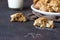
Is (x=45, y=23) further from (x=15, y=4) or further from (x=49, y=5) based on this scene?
(x=15, y=4)

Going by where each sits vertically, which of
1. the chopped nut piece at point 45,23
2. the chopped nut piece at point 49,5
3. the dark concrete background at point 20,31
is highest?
the chopped nut piece at point 49,5

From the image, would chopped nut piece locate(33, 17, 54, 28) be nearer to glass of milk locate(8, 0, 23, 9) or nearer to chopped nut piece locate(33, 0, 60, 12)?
chopped nut piece locate(33, 0, 60, 12)

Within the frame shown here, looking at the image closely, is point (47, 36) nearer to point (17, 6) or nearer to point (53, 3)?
point (53, 3)

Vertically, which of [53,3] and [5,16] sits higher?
[53,3]

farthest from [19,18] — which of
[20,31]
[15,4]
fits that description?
[15,4]

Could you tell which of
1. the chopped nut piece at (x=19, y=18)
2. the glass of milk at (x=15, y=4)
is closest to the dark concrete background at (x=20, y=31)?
the chopped nut piece at (x=19, y=18)

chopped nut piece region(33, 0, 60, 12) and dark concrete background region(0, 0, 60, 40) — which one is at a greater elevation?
chopped nut piece region(33, 0, 60, 12)

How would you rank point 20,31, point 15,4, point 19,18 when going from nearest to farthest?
point 20,31 < point 19,18 < point 15,4

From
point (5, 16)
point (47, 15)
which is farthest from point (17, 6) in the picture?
point (47, 15)

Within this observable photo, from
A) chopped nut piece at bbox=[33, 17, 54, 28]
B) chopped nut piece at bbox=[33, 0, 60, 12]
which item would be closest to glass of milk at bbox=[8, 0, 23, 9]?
chopped nut piece at bbox=[33, 0, 60, 12]

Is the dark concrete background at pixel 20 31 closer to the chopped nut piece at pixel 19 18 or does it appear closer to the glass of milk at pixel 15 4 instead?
the chopped nut piece at pixel 19 18

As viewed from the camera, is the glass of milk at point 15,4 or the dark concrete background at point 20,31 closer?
the dark concrete background at point 20,31
